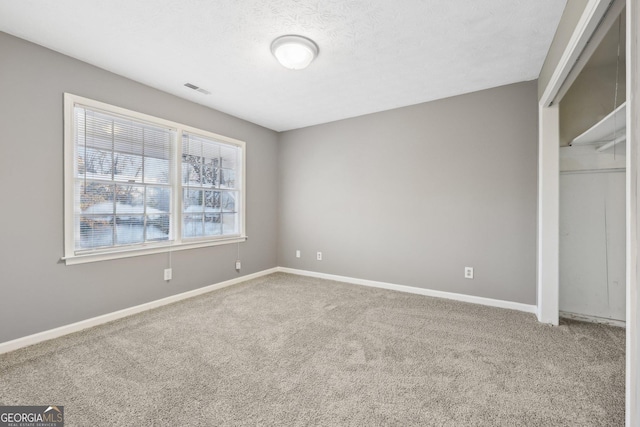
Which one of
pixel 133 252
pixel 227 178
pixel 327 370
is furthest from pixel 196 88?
pixel 327 370

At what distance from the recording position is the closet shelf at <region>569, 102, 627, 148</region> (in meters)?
2.06

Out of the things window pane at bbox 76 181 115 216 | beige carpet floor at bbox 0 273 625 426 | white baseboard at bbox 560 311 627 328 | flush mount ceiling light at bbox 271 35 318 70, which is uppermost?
flush mount ceiling light at bbox 271 35 318 70

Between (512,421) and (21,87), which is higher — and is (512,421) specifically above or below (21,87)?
below

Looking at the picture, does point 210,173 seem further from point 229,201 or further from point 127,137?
point 127,137

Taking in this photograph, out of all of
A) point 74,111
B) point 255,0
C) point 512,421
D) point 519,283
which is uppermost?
point 255,0

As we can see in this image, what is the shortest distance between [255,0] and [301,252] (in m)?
3.63

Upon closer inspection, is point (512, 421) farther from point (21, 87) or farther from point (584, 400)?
point (21, 87)

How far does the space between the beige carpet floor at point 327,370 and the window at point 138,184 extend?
90cm

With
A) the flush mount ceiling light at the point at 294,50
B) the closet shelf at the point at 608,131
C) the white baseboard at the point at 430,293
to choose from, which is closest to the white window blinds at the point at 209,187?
the white baseboard at the point at 430,293

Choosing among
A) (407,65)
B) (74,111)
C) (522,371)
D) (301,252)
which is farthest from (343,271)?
(74,111)

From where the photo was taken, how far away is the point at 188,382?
184 cm

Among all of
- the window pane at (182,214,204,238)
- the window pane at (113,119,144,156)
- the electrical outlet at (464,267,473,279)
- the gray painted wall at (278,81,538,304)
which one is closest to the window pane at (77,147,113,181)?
the window pane at (113,119,144,156)

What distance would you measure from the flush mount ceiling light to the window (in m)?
1.78

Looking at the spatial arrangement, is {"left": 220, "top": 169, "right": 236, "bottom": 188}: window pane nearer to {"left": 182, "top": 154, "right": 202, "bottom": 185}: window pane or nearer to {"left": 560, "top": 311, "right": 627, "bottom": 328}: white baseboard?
{"left": 182, "top": 154, "right": 202, "bottom": 185}: window pane
